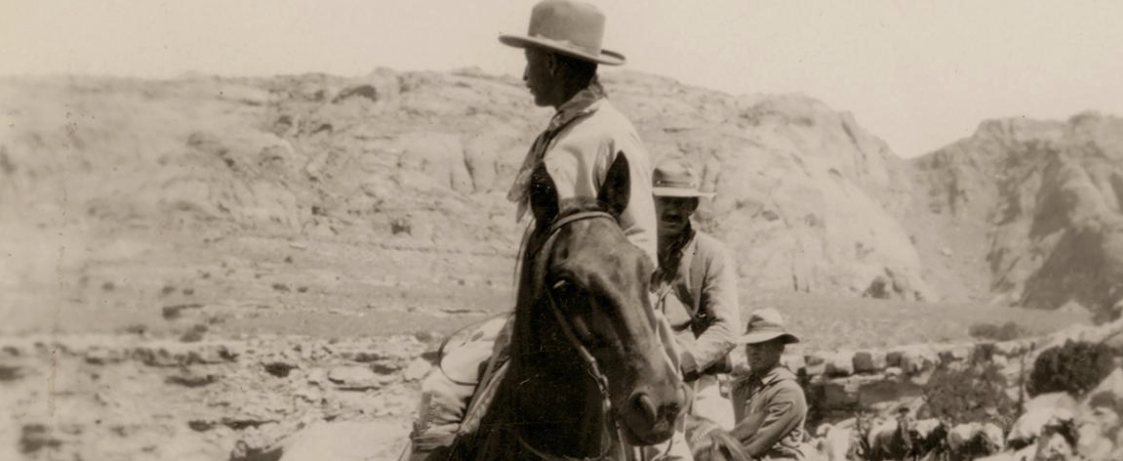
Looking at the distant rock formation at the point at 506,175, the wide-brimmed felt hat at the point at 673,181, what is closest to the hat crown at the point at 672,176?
the wide-brimmed felt hat at the point at 673,181

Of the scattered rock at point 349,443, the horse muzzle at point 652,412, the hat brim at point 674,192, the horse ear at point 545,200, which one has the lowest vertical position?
the scattered rock at point 349,443

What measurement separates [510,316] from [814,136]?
101826 millimetres

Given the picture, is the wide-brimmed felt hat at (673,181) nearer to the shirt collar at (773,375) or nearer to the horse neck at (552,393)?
the shirt collar at (773,375)

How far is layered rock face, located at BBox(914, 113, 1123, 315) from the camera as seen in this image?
306 ft

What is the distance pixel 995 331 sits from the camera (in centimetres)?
4725

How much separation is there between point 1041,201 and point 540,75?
11172 cm

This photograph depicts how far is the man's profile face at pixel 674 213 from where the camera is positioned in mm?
6434

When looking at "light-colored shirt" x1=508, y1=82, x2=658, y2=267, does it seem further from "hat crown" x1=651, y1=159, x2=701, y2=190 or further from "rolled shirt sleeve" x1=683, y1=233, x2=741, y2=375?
"hat crown" x1=651, y1=159, x2=701, y2=190

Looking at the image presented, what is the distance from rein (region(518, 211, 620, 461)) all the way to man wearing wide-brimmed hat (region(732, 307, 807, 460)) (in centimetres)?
293

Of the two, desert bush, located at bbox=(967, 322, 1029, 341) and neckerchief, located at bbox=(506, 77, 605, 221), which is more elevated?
neckerchief, located at bbox=(506, 77, 605, 221)

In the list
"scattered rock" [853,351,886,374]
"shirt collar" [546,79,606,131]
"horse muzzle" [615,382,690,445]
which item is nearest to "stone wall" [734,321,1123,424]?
"scattered rock" [853,351,886,374]

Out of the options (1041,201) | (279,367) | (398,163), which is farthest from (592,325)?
(1041,201)

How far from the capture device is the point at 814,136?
4094 inches

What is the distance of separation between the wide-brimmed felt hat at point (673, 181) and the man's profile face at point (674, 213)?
5cm
